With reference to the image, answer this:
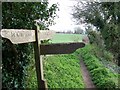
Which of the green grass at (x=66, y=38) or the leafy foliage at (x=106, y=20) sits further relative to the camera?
the leafy foliage at (x=106, y=20)

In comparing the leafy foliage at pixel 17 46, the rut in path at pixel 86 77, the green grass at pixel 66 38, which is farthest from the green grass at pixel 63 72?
the leafy foliage at pixel 17 46

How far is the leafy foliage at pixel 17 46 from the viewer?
177cm

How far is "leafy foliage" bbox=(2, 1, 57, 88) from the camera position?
1.77 m

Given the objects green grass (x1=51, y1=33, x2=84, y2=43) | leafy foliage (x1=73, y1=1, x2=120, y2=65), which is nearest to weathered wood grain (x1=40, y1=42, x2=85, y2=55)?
green grass (x1=51, y1=33, x2=84, y2=43)

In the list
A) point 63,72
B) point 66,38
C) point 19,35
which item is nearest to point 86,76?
point 63,72

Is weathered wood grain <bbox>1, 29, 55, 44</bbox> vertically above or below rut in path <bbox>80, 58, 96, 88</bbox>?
A: above

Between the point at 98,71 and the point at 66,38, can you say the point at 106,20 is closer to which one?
the point at 98,71

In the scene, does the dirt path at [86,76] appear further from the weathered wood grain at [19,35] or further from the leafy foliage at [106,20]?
the weathered wood grain at [19,35]

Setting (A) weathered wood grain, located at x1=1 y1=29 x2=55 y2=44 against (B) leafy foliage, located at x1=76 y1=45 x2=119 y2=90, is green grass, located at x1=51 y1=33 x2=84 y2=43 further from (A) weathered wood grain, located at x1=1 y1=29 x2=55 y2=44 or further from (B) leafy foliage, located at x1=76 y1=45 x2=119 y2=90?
(A) weathered wood grain, located at x1=1 y1=29 x2=55 y2=44

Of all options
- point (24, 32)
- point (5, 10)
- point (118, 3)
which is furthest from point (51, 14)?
point (118, 3)

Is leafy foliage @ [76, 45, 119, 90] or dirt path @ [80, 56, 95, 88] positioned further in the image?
dirt path @ [80, 56, 95, 88]

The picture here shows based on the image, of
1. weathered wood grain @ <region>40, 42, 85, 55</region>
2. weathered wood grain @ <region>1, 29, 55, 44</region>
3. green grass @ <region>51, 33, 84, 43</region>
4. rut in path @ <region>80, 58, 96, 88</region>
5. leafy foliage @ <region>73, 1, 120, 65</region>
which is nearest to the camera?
weathered wood grain @ <region>1, 29, 55, 44</region>

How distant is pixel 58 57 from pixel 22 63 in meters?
0.84

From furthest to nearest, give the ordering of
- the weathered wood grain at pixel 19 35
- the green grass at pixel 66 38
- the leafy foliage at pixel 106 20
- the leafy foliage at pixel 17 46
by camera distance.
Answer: the leafy foliage at pixel 106 20
the green grass at pixel 66 38
the leafy foliage at pixel 17 46
the weathered wood grain at pixel 19 35
